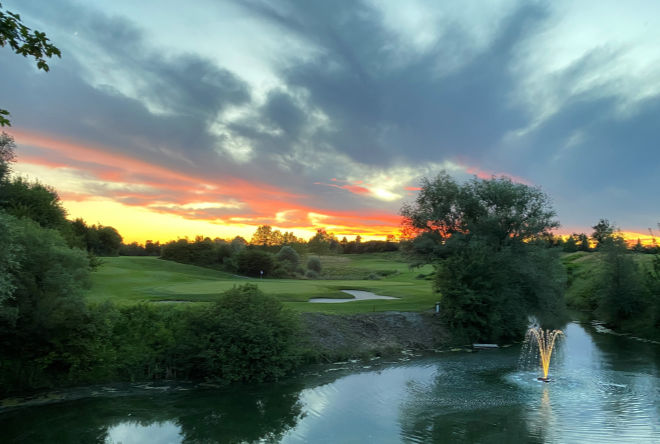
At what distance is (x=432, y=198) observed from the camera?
36312 millimetres

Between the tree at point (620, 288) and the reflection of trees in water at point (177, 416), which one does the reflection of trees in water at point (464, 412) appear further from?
the tree at point (620, 288)

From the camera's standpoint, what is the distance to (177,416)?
1430 cm

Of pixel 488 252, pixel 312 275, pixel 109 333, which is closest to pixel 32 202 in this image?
pixel 109 333

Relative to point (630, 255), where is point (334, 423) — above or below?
below

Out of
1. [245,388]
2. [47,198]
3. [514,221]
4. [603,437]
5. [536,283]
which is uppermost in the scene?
[514,221]

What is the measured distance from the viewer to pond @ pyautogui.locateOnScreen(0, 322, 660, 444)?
12.5 metres

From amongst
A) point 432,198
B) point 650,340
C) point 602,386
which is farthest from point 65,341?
point 650,340

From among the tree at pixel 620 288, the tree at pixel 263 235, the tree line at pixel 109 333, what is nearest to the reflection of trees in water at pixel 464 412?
the tree line at pixel 109 333

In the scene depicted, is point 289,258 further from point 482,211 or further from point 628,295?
point 628,295

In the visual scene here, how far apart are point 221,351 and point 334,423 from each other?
6.62 metres

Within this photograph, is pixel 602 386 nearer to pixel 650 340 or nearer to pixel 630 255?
pixel 650 340

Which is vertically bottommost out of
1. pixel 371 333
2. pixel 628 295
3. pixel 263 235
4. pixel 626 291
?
pixel 371 333

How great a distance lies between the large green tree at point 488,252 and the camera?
28.8 meters

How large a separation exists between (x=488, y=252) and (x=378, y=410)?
18963 millimetres
